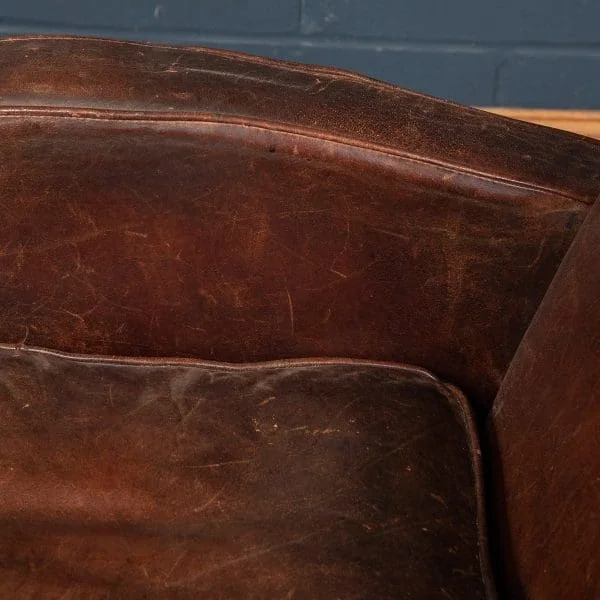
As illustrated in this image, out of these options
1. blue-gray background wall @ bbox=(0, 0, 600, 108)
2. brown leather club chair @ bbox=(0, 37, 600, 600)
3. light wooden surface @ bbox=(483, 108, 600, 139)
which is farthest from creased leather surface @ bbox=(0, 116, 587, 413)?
light wooden surface @ bbox=(483, 108, 600, 139)

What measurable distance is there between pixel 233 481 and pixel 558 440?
28cm

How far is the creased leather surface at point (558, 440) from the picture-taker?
2.29 feet

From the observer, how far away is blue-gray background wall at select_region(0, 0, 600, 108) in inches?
68.6

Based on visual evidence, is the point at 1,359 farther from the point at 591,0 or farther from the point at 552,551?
the point at 591,0

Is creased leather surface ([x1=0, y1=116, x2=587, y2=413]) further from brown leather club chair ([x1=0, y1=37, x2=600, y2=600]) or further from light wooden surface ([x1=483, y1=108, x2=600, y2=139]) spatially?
light wooden surface ([x1=483, y1=108, x2=600, y2=139])

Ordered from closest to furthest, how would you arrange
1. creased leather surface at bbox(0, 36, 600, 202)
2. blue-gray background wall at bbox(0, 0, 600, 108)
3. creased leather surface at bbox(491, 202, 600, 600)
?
creased leather surface at bbox(491, 202, 600, 600)
creased leather surface at bbox(0, 36, 600, 202)
blue-gray background wall at bbox(0, 0, 600, 108)


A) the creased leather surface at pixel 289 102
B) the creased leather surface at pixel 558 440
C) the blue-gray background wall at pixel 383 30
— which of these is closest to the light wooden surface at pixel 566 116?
the blue-gray background wall at pixel 383 30

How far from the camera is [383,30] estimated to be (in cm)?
177

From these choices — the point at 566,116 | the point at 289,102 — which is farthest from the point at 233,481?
the point at 566,116

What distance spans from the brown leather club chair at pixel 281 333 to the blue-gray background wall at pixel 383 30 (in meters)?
0.86

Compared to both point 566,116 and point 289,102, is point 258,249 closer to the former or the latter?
point 289,102

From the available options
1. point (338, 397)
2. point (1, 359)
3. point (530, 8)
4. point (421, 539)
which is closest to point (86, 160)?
point (1, 359)

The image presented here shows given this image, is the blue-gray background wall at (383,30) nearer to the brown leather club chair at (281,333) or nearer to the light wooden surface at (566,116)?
the light wooden surface at (566,116)

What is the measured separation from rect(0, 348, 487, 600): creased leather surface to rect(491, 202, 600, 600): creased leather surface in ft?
0.13
